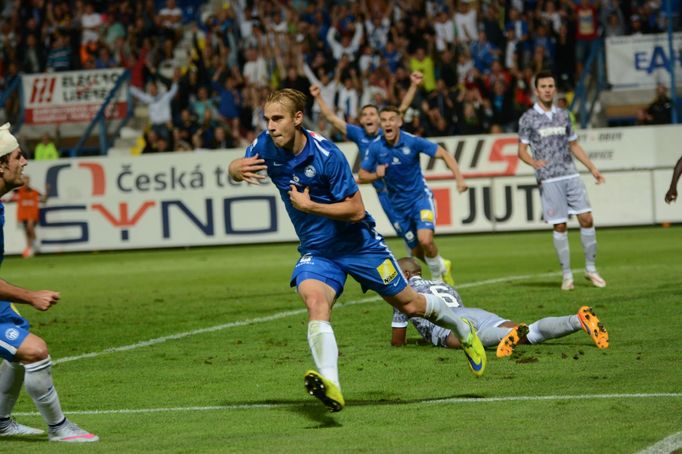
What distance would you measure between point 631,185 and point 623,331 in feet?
45.6

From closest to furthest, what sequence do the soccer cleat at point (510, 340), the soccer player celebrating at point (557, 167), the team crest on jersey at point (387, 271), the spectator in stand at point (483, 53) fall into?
the team crest on jersey at point (387, 271), the soccer cleat at point (510, 340), the soccer player celebrating at point (557, 167), the spectator in stand at point (483, 53)

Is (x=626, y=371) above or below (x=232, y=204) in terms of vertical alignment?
above

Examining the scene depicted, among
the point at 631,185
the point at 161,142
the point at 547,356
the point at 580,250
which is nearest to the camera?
the point at 547,356

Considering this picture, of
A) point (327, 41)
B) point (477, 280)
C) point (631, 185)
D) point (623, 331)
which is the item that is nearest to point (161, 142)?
point (327, 41)

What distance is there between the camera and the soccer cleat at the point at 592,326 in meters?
9.52

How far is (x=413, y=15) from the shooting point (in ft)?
92.4

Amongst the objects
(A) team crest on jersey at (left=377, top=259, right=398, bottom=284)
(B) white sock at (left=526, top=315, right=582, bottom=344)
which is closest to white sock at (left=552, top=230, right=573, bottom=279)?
(B) white sock at (left=526, top=315, right=582, bottom=344)

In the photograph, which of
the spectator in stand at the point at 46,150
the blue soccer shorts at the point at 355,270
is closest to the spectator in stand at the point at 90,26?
the spectator in stand at the point at 46,150

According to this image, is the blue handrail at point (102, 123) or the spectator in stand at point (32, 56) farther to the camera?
the spectator in stand at point (32, 56)

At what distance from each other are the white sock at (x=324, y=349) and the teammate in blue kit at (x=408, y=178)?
7.33 metres

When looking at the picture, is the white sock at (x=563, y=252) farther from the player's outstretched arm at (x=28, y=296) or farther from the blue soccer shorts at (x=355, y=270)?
the player's outstretched arm at (x=28, y=296)

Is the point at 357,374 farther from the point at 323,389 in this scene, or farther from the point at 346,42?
the point at 346,42

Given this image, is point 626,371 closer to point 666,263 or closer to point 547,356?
point 547,356

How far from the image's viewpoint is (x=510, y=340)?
9695mm
